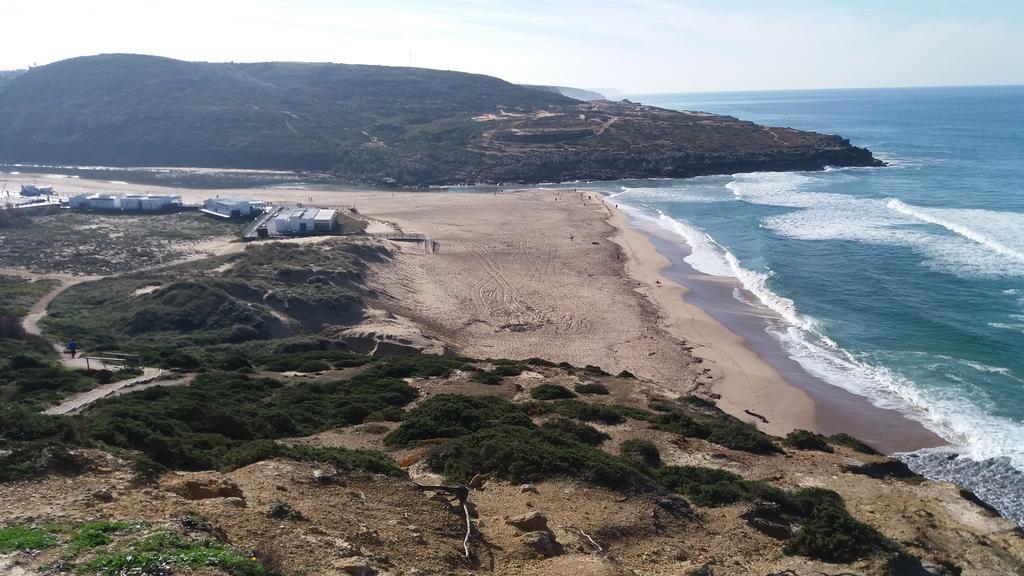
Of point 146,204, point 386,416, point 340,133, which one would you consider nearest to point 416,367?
point 386,416

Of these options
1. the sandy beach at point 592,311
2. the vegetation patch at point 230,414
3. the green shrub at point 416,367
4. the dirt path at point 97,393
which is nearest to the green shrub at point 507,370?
the green shrub at point 416,367

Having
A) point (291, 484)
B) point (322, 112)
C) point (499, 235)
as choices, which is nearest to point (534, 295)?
point (499, 235)

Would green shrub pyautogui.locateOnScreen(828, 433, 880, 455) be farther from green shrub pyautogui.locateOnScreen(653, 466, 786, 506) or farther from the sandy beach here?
green shrub pyautogui.locateOnScreen(653, 466, 786, 506)

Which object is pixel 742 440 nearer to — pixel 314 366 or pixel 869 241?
pixel 314 366

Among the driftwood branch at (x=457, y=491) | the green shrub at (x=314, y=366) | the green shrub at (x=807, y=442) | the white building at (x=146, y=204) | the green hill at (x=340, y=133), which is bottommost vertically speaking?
the green shrub at (x=807, y=442)

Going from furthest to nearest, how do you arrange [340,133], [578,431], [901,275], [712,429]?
[340,133] < [901,275] < [712,429] < [578,431]

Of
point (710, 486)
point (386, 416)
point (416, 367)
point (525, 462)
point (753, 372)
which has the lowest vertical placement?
point (753, 372)

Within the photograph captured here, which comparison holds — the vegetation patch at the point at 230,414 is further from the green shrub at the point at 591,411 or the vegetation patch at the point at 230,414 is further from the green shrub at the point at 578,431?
the green shrub at the point at 578,431

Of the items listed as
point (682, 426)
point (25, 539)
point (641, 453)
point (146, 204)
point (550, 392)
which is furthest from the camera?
point (146, 204)
